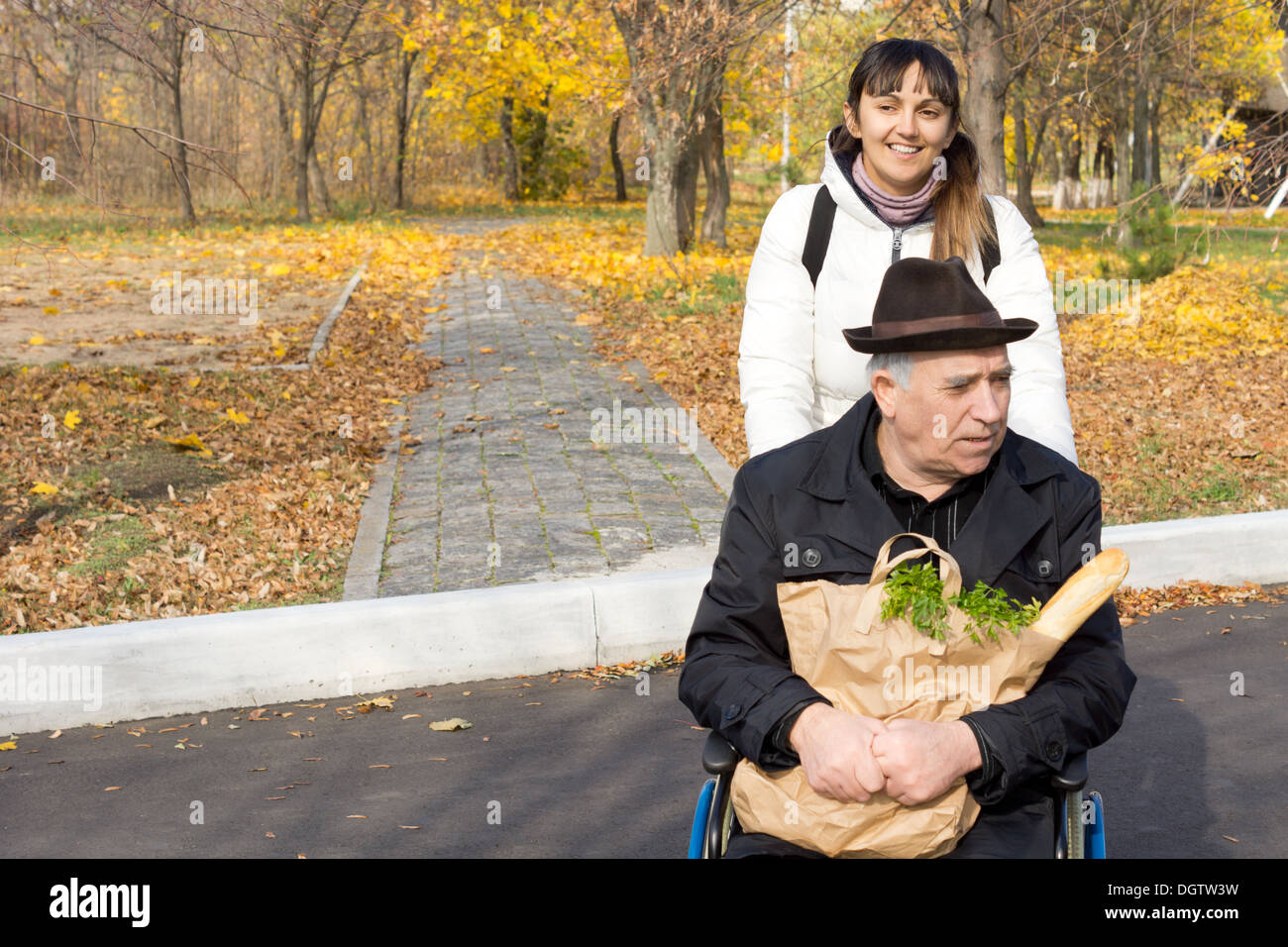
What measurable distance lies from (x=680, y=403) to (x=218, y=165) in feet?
18.1

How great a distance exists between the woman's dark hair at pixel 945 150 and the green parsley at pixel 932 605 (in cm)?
104

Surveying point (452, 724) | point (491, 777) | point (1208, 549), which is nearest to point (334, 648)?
point (452, 724)

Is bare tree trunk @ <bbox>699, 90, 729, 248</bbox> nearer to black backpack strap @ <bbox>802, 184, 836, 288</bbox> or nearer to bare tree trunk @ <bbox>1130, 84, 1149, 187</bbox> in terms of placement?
bare tree trunk @ <bbox>1130, 84, 1149, 187</bbox>

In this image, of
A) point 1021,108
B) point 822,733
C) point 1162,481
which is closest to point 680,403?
point 1162,481

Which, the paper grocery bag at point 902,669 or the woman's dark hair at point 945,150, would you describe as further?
the woman's dark hair at point 945,150

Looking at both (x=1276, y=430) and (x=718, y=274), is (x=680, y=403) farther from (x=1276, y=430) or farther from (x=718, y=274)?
(x=718, y=274)

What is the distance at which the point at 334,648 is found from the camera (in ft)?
18.8

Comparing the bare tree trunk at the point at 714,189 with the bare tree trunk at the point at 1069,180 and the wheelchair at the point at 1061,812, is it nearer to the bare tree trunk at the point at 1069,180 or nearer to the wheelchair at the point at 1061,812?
the wheelchair at the point at 1061,812

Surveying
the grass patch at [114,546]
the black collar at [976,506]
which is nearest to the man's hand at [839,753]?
the black collar at [976,506]

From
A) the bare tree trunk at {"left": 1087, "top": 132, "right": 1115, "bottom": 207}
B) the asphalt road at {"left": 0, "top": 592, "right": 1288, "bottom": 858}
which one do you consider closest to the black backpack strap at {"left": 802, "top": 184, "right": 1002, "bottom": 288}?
the asphalt road at {"left": 0, "top": 592, "right": 1288, "bottom": 858}

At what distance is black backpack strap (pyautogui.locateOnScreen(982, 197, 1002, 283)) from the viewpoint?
329 centimetres

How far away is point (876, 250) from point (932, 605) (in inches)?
49.6

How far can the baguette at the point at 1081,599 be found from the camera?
2.56 metres

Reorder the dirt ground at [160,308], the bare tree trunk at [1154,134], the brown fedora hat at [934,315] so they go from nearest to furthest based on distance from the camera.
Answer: the brown fedora hat at [934,315]
the dirt ground at [160,308]
the bare tree trunk at [1154,134]
